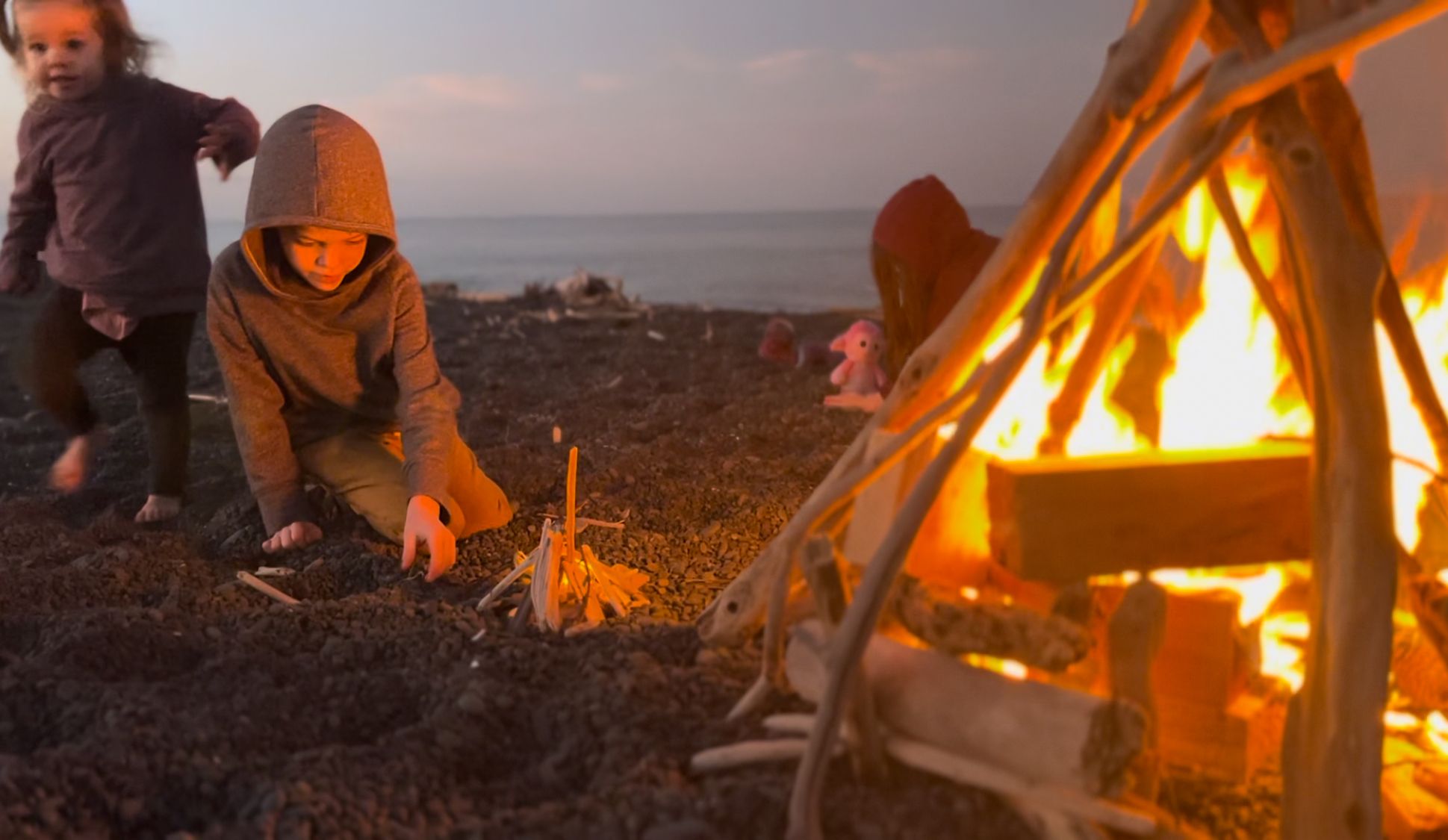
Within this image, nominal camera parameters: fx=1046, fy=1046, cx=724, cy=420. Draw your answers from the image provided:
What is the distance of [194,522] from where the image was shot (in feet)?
10.3

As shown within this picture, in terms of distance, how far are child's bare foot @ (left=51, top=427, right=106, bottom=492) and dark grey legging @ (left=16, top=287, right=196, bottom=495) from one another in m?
0.11

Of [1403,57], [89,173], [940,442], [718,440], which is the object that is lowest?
[718,440]

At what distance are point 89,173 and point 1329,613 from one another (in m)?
3.54

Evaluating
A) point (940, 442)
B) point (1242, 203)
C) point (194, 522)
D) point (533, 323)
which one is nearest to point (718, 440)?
point (194, 522)

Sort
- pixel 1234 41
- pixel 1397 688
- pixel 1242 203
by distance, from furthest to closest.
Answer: pixel 1397 688, pixel 1242 203, pixel 1234 41

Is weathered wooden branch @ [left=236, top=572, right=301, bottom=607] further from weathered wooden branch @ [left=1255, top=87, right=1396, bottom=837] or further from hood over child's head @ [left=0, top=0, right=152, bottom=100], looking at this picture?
weathered wooden branch @ [left=1255, top=87, right=1396, bottom=837]

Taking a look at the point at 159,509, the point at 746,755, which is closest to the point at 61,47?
the point at 159,509

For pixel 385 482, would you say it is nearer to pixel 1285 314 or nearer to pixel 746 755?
pixel 746 755

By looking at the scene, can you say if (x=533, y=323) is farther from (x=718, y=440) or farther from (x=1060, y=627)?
(x=1060, y=627)

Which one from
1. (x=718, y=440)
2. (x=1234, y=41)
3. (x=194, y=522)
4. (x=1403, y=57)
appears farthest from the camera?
(x=718, y=440)

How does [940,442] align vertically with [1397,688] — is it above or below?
above

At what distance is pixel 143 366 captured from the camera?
3.34 meters

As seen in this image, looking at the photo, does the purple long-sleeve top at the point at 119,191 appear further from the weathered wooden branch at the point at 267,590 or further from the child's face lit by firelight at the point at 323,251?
the weathered wooden branch at the point at 267,590

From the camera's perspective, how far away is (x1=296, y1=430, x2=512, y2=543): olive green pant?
2912 mm
